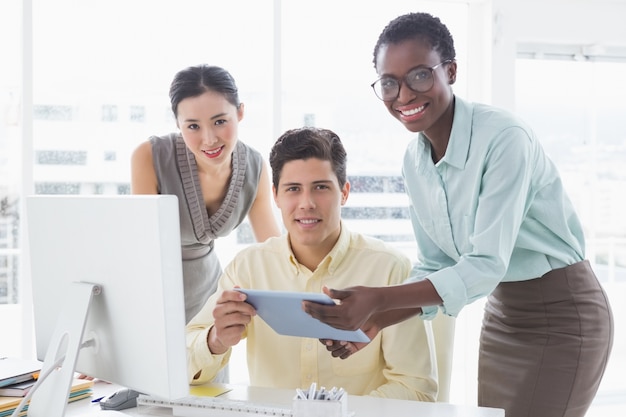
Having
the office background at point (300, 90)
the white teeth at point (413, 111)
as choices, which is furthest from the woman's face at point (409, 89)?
the office background at point (300, 90)

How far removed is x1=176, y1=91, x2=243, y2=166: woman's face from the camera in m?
2.31

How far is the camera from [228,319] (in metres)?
1.67

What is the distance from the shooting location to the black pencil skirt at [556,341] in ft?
5.90

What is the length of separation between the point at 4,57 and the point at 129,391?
1.93 meters

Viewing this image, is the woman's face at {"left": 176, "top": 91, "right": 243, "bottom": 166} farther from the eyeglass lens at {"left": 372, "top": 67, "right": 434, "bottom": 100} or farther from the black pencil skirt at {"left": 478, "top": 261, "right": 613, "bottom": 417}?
the black pencil skirt at {"left": 478, "top": 261, "right": 613, "bottom": 417}

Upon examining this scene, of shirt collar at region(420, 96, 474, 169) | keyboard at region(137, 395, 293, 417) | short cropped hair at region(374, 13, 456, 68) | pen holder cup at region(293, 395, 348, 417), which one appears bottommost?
keyboard at region(137, 395, 293, 417)

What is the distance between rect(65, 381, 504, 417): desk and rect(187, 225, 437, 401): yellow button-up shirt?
0.14 metres

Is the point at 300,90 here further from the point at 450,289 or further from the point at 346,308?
the point at 346,308

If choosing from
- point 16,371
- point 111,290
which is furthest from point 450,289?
point 16,371

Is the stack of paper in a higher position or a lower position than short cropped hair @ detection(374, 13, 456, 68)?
lower

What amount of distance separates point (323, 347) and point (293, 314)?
41cm

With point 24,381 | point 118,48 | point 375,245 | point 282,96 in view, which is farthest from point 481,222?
point 118,48

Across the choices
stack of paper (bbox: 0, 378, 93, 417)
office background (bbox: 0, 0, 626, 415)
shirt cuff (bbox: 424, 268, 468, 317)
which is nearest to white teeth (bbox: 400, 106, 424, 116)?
shirt cuff (bbox: 424, 268, 468, 317)

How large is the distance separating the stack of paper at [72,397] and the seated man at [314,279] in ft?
0.78
